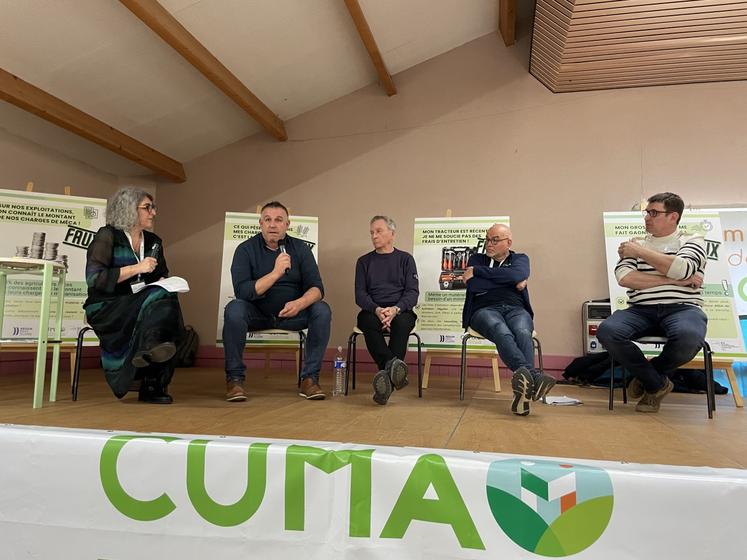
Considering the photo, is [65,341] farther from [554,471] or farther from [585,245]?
[585,245]

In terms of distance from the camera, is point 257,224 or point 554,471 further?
point 257,224

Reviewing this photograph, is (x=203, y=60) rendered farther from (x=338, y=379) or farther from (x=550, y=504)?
(x=550, y=504)

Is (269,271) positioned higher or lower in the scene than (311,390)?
higher

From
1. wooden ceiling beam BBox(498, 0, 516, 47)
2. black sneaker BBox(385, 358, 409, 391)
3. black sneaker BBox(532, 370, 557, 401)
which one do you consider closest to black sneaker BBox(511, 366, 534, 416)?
black sneaker BBox(532, 370, 557, 401)

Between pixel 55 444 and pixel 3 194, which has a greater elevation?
pixel 3 194

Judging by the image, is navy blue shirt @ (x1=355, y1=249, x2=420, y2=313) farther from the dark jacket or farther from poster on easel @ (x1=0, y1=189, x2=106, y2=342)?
poster on easel @ (x1=0, y1=189, x2=106, y2=342)

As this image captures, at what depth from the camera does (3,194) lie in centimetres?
326

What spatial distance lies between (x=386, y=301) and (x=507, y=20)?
295 cm

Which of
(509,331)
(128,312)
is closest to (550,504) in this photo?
(509,331)

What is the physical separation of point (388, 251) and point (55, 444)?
92.3 inches

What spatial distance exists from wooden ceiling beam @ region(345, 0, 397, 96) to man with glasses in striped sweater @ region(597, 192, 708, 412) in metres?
2.60

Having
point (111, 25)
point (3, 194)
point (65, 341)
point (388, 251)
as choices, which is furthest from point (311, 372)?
point (111, 25)

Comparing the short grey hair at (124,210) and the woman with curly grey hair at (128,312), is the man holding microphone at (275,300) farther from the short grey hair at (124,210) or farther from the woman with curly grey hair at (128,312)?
the short grey hair at (124,210)

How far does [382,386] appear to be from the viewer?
239 centimetres
